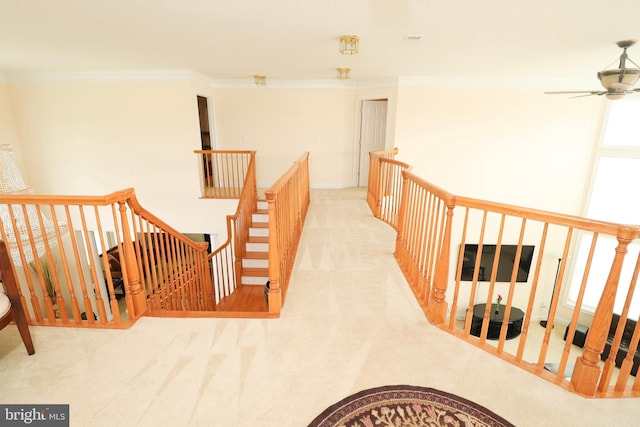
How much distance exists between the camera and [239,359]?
1.98 m

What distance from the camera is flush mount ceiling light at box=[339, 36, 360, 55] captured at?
3546 millimetres

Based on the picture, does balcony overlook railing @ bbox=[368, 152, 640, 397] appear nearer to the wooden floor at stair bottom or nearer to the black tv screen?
the black tv screen

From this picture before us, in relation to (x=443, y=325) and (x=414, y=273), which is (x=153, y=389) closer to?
(x=443, y=325)

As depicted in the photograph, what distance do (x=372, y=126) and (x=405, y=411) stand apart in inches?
259

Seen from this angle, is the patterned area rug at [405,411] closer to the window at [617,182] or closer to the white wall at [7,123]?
the window at [617,182]

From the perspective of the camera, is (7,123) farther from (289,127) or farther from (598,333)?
(598,333)

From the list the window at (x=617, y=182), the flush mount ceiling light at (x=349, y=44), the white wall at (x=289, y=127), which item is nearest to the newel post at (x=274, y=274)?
the flush mount ceiling light at (x=349, y=44)

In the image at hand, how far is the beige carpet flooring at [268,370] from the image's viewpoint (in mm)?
1631

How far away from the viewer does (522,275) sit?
703 centimetres

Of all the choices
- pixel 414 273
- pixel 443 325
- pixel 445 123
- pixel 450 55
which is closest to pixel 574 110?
pixel 445 123

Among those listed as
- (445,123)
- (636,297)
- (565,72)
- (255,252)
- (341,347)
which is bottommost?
(636,297)

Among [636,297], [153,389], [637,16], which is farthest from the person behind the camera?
[636,297]

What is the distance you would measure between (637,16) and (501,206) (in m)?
2.69

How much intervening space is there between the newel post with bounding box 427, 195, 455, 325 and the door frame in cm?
464
